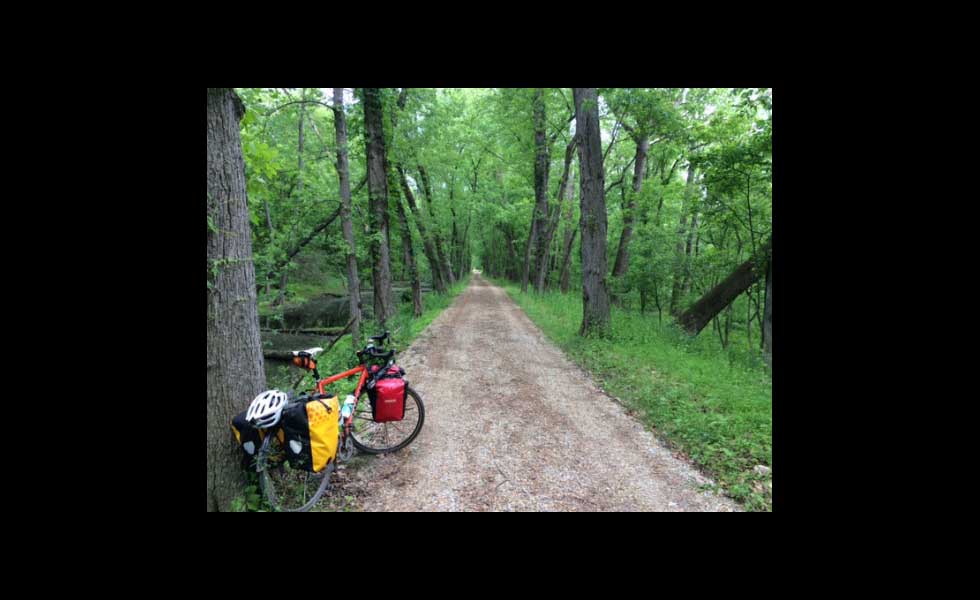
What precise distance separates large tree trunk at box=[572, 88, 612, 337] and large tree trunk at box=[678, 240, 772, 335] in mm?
2215

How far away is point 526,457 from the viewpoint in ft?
11.0

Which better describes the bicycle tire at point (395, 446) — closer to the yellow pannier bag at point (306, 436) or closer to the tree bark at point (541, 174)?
the yellow pannier bag at point (306, 436)

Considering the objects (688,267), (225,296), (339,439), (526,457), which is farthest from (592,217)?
(225,296)

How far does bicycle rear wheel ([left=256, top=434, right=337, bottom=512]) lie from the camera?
247 cm

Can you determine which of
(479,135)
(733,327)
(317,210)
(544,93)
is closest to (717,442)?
(733,327)

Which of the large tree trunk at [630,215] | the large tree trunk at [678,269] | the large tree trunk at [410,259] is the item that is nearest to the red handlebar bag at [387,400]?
the large tree trunk at [678,269]

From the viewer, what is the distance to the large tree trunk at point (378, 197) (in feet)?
27.7

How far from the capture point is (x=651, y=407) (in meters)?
4.43

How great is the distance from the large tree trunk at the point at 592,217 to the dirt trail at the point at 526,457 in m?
2.71

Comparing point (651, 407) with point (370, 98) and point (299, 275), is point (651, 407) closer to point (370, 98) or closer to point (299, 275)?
point (370, 98)

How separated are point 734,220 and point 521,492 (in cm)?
843

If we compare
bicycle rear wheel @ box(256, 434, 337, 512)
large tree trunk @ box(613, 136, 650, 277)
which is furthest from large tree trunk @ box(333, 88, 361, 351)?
large tree trunk @ box(613, 136, 650, 277)

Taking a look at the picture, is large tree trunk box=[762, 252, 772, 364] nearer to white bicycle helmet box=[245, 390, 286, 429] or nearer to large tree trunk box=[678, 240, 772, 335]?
large tree trunk box=[678, 240, 772, 335]

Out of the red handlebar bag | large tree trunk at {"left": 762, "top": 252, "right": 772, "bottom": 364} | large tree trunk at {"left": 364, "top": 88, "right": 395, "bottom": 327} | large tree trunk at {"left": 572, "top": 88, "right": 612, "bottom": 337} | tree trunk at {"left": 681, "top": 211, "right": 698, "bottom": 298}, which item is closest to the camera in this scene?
the red handlebar bag
